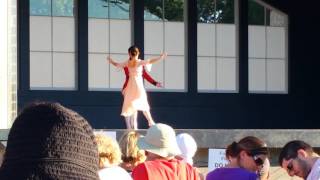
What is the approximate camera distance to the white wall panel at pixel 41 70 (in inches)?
654

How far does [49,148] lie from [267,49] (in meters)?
17.5

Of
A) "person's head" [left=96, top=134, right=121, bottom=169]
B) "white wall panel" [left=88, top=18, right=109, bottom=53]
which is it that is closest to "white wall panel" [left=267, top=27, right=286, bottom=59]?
"white wall panel" [left=88, top=18, right=109, bottom=53]

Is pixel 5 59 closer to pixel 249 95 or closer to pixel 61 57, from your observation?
pixel 61 57

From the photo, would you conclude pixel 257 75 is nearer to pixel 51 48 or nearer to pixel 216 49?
pixel 216 49

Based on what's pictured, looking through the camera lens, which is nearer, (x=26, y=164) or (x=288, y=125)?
(x=26, y=164)

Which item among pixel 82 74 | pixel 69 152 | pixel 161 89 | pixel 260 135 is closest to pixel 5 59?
pixel 260 135

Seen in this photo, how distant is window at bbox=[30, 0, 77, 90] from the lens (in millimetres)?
16703

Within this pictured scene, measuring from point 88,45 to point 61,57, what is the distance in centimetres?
66

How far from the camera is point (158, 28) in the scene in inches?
699

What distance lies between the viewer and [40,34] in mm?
16766

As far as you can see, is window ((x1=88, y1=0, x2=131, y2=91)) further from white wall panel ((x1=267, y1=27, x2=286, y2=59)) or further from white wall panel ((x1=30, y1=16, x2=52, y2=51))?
white wall panel ((x1=267, y1=27, x2=286, y2=59))

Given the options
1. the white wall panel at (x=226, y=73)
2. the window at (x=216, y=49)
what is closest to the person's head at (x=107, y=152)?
the window at (x=216, y=49)

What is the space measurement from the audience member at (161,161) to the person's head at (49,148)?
2697mm

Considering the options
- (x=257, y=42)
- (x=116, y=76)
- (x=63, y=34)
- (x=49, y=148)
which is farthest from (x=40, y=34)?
(x=49, y=148)
